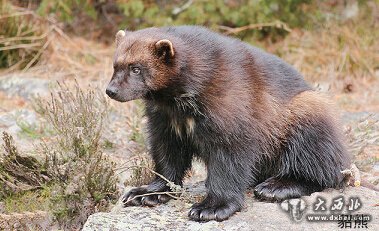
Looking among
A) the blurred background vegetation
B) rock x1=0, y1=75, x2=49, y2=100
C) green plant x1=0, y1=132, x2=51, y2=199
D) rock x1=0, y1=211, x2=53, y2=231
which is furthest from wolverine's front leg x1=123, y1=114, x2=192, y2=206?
rock x1=0, y1=75, x2=49, y2=100

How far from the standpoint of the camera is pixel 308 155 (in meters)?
4.80

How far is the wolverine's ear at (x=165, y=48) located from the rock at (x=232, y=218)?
1.06 m

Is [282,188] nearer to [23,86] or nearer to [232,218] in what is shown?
[232,218]

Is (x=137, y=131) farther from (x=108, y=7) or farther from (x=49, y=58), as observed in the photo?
(x=108, y=7)

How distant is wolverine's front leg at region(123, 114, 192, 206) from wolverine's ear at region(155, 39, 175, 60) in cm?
57

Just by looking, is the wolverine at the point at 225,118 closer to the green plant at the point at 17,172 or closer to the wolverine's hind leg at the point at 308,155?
the wolverine's hind leg at the point at 308,155

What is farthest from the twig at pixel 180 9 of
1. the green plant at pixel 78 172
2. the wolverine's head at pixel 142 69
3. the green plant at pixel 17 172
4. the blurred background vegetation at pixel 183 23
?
the wolverine's head at pixel 142 69

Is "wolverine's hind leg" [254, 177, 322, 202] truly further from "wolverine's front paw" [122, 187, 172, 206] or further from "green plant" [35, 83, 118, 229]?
"green plant" [35, 83, 118, 229]

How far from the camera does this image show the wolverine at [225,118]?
427cm

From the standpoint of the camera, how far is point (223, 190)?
440 centimetres

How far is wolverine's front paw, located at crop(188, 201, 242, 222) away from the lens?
14.2 feet

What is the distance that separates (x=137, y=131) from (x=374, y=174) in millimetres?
2353

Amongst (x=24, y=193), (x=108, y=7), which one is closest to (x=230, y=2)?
(x=108, y=7)

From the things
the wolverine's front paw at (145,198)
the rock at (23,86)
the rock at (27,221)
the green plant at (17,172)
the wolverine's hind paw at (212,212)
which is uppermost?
the wolverine's hind paw at (212,212)
